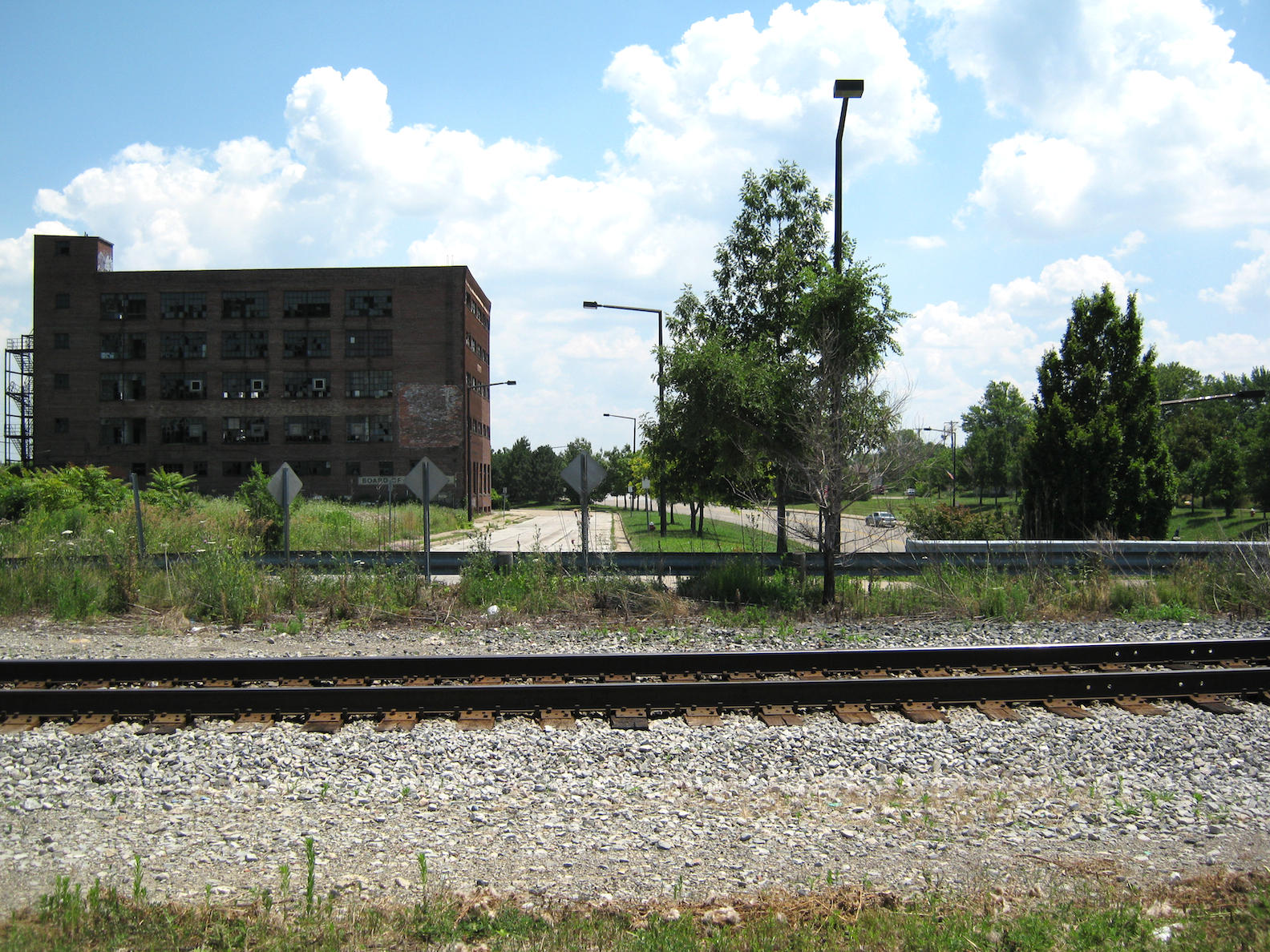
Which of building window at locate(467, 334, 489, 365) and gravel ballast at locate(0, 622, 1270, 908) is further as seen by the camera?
building window at locate(467, 334, 489, 365)

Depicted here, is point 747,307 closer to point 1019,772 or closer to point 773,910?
point 1019,772

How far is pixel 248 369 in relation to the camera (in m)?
63.5

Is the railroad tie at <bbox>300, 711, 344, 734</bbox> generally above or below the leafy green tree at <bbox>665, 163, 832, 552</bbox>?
below

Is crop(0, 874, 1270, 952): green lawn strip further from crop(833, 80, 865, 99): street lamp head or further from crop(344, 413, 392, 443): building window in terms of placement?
crop(344, 413, 392, 443): building window

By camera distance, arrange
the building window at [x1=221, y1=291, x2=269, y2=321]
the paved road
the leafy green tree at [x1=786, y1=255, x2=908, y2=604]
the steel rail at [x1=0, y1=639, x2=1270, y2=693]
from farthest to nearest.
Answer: the building window at [x1=221, y1=291, x2=269, y2=321] < the paved road < the leafy green tree at [x1=786, y1=255, x2=908, y2=604] < the steel rail at [x1=0, y1=639, x2=1270, y2=693]

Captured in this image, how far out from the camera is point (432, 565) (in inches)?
656

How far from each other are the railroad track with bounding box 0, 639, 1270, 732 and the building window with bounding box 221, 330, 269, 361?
61.5 metres

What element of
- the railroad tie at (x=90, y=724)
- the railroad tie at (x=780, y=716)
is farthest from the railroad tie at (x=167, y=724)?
the railroad tie at (x=780, y=716)

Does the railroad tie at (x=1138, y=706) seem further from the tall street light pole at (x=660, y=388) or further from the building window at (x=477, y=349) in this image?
the building window at (x=477, y=349)

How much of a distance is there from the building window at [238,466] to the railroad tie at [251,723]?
61.6 m

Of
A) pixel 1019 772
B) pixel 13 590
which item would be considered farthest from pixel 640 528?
pixel 1019 772

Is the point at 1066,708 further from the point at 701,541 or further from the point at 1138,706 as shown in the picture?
the point at 701,541

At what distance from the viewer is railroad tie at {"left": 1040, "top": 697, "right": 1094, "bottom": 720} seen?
22.6 feet

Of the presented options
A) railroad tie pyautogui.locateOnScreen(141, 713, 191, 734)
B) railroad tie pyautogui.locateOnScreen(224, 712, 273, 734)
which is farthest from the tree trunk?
railroad tie pyautogui.locateOnScreen(141, 713, 191, 734)
